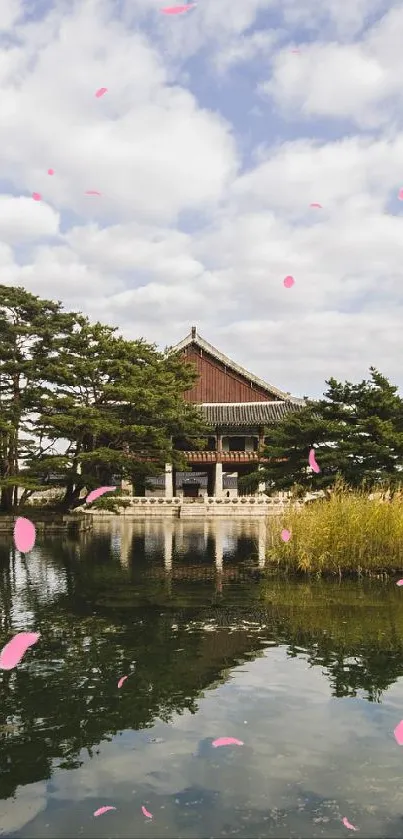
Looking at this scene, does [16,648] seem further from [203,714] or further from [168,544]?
[168,544]

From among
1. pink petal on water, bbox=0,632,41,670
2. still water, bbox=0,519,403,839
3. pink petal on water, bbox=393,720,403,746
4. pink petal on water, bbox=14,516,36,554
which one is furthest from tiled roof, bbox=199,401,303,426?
pink petal on water, bbox=393,720,403,746

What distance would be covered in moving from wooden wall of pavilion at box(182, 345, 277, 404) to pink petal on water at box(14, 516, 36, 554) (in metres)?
27.0

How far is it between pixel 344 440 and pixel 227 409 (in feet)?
76.0

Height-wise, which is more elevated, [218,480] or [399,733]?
[218,480]

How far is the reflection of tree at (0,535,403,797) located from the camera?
6416 mm

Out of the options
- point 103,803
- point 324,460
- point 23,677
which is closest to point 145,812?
point 103,803

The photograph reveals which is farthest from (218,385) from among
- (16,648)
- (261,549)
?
(16,648)

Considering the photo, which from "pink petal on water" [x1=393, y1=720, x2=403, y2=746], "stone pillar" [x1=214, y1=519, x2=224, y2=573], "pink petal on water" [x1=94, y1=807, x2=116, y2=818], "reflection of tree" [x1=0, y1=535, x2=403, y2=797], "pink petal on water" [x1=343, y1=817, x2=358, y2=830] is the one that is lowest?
"pink petal on water" [x1=343, y1=817, x2=358, y2=830]

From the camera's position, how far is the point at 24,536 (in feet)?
80.1

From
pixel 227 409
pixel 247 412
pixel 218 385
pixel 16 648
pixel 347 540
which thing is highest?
pixel 218 385

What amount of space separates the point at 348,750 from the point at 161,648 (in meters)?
3.59

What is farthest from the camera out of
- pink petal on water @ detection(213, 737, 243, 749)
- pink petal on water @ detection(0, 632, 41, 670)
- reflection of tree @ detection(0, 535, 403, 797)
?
pink petal on water @ detection(0, 632, 41, 670)

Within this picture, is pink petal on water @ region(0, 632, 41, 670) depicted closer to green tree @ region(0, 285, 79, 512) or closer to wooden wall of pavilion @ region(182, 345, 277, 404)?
green tree @ region(0, 285, 79, 512)

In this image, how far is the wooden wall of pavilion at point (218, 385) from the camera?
52.7 meters
